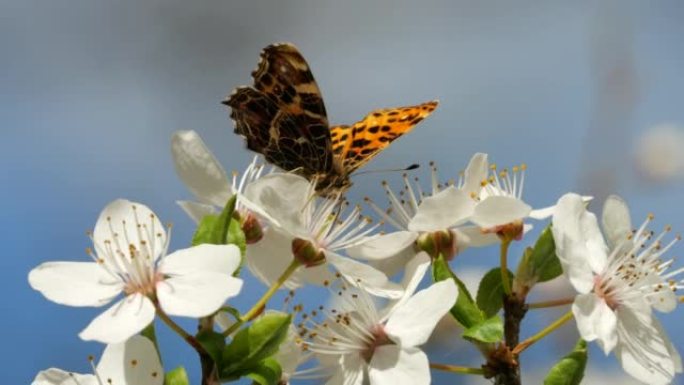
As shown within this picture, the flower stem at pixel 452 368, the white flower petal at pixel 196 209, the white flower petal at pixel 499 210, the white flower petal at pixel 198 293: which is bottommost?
the flower stem at pixel 452 368

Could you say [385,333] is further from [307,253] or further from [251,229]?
[251,229]

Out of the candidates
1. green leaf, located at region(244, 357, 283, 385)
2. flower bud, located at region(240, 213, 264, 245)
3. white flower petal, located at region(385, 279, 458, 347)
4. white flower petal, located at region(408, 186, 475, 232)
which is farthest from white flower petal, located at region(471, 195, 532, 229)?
green leaf, located at region(244, 357, 283, 385)

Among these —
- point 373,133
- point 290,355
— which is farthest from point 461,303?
point 373,133

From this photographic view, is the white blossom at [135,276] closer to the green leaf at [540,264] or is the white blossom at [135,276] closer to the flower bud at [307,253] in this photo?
the flower bud at [307,253]

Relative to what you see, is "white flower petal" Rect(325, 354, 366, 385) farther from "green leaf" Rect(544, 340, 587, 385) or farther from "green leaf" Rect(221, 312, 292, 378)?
"green leaf" Rect(544, 340, 587, 385)

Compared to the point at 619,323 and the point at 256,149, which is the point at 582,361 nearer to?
the point at 619,323

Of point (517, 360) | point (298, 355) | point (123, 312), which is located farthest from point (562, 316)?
point (123, 312)

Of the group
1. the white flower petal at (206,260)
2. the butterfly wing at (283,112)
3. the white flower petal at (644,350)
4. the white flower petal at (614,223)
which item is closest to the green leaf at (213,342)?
the white flower petal at (206,260)

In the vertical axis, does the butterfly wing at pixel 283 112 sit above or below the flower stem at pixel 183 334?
above
